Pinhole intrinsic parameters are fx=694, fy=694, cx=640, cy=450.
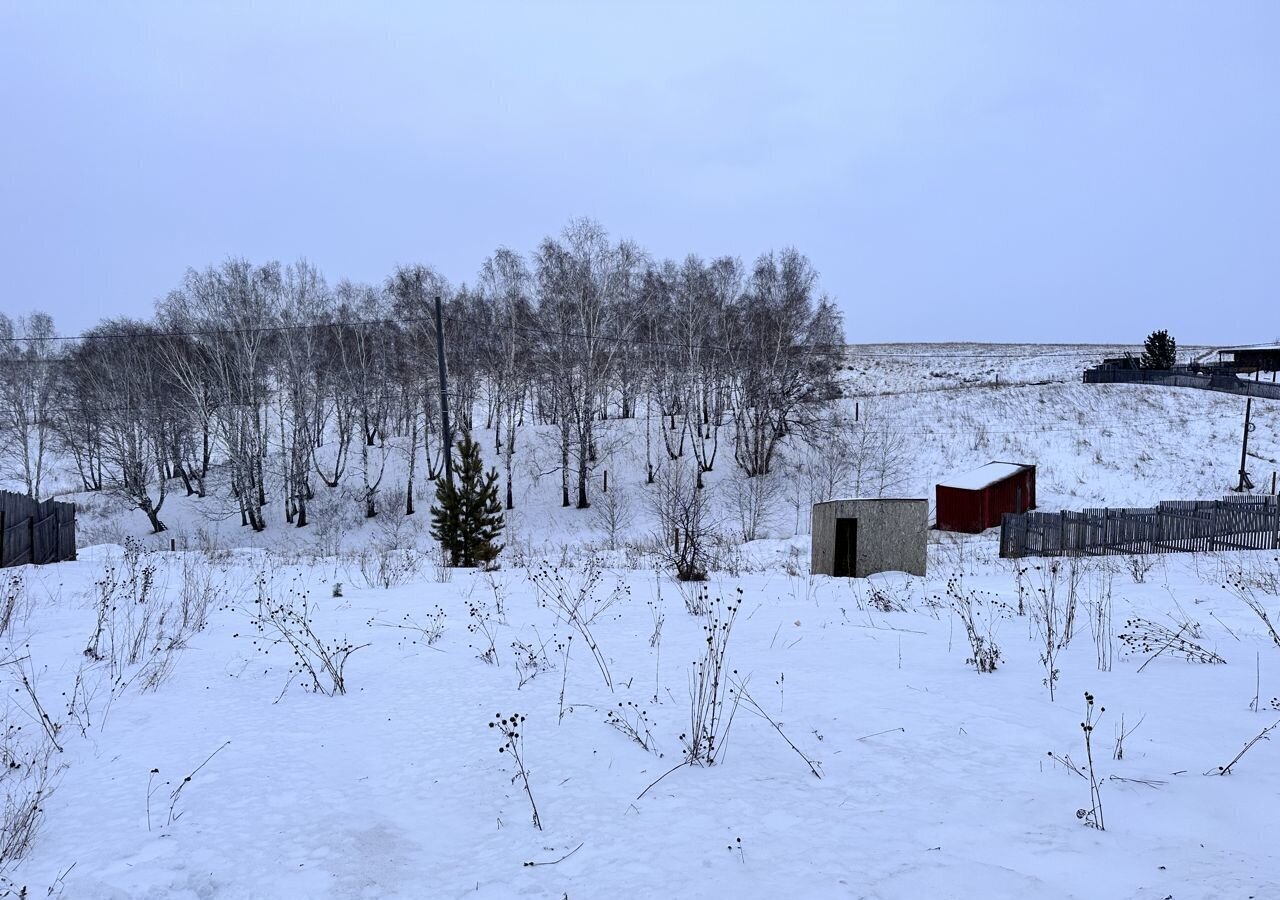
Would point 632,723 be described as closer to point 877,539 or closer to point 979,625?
point 979,625

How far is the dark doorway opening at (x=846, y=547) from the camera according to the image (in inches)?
376

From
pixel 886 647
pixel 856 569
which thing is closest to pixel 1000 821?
pixel 886 647

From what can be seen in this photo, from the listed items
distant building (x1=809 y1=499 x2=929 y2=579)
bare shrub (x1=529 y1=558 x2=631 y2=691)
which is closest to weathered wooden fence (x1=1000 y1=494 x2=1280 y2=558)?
distant building (x1=809 y1=499 x2=929 y2=579)

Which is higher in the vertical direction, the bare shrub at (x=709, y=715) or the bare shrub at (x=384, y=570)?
the bare shrub at (x=709, y=715)

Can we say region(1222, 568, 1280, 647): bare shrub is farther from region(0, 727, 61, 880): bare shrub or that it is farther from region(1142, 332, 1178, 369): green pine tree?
region(1142, 332, 1178, 369): green pine tree

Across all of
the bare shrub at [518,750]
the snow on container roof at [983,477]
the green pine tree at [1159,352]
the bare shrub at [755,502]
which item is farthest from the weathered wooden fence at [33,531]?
the green pine tree at [1159,352]

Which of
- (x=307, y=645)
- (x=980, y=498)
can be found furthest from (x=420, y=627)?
(x=980, y=498)

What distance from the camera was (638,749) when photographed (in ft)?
10.8

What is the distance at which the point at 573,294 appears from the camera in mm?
26547

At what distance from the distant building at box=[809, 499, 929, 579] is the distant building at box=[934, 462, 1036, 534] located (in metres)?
14.7

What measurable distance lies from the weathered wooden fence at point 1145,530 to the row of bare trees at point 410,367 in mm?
12857

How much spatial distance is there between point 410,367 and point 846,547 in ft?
73.0

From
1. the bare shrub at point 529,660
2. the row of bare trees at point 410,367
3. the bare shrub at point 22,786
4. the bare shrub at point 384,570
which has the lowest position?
the bare shrub at point 384,570

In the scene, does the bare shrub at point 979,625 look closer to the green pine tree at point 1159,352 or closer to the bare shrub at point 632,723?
the bare shrub at point 632,723
